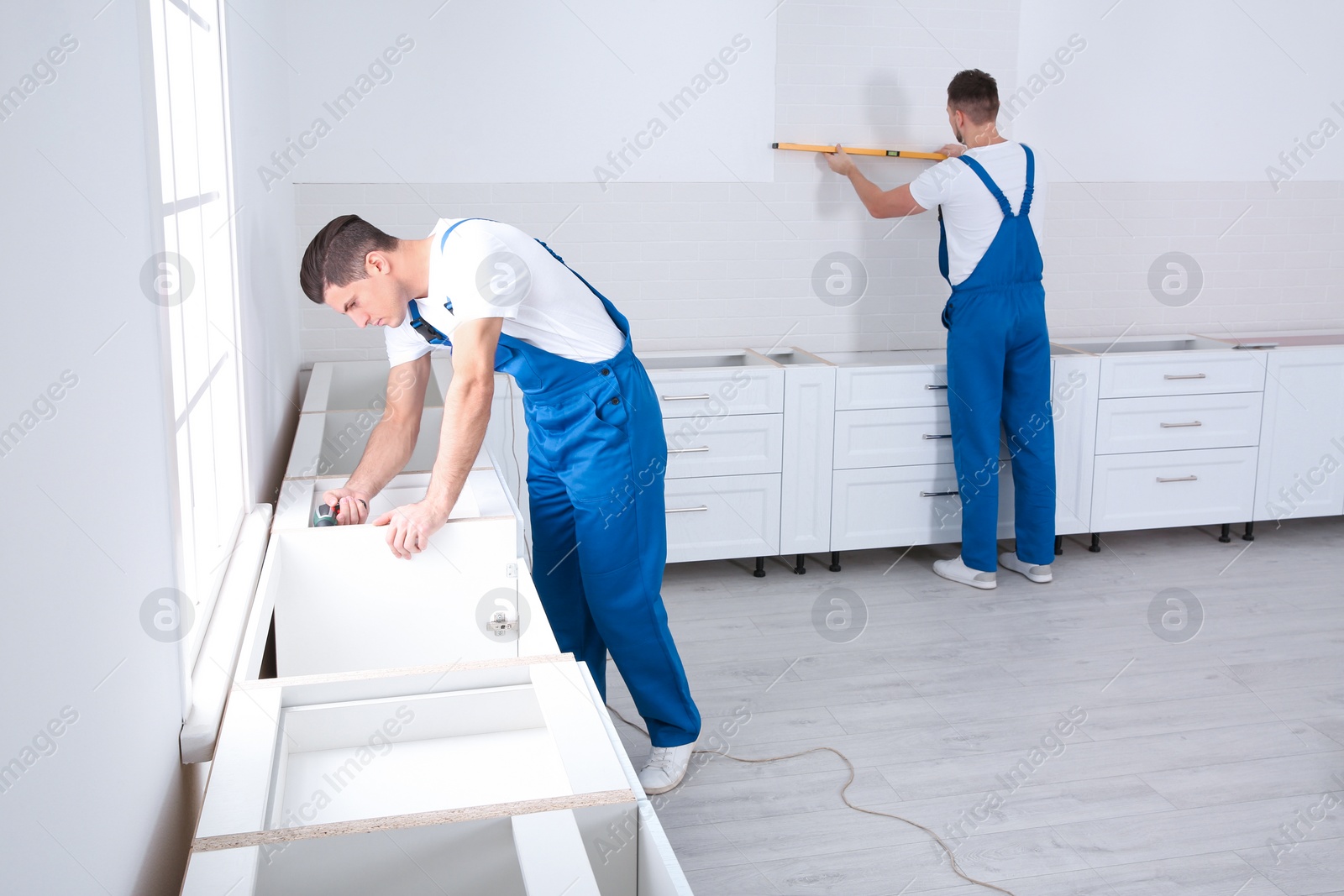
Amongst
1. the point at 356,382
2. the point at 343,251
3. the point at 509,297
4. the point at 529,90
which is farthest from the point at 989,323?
the point at 343,251

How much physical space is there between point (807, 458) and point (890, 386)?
1.32 feet

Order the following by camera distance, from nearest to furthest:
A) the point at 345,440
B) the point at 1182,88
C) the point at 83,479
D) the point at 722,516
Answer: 1. the point at 83,479
2. the point at 345,440
3. the point at 722,516
4. the point at 1182,88

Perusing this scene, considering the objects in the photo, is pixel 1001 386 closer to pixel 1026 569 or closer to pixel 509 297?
pixel 1026 569

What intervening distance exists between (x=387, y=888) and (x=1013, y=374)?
329 cm

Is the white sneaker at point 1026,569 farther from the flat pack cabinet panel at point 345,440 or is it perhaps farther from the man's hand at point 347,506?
the man's hand at point 347,506

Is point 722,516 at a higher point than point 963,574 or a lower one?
higher

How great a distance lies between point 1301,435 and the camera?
4.62 m

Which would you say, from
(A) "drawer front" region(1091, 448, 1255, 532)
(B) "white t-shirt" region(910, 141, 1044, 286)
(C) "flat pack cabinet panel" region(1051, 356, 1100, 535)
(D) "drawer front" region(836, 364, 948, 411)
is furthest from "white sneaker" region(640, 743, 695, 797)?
(A) "drawer front" region(1091, 448, 1255, 532)

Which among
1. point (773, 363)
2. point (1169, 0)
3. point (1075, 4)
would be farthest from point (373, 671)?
point (1169, 0)

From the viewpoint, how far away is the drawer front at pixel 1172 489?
175 inches

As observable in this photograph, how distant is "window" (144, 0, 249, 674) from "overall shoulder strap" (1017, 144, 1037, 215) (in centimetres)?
271

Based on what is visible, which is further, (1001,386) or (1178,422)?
(1178,422)

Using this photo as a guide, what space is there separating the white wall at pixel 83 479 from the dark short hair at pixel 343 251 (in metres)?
0.79

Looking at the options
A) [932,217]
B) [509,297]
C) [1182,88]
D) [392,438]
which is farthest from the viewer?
[1182,88]
